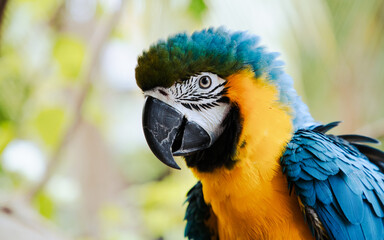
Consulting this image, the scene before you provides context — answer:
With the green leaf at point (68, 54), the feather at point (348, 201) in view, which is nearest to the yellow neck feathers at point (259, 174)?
the feather at point (348, 201)

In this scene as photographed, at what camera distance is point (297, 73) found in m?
3.35

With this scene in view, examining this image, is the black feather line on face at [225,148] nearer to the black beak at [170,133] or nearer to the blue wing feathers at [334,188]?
the black beak at [170,133]

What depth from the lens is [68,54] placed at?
2607 mm

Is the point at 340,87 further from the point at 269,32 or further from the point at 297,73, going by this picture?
the point at 269,32

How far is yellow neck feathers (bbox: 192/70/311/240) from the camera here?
4.51 feet

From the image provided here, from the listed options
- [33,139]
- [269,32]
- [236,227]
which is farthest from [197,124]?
[33,139]

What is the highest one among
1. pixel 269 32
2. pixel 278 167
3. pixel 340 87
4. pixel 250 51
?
pixel 269 32

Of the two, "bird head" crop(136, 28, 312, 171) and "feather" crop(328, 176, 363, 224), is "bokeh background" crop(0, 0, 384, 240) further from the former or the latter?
"feather" crop(328, 176, 363, 224)

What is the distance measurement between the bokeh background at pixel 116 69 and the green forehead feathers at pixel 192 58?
77cm

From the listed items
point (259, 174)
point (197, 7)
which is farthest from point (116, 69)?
point (259, 174)

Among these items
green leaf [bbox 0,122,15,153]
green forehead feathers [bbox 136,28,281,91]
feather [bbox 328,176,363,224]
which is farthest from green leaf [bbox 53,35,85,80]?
feather [bbox 328,176,363,224]

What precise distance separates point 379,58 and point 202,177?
3149mm

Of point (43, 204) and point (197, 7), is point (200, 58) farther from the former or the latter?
point (43, 204)

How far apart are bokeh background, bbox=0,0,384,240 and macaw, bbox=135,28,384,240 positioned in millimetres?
826
